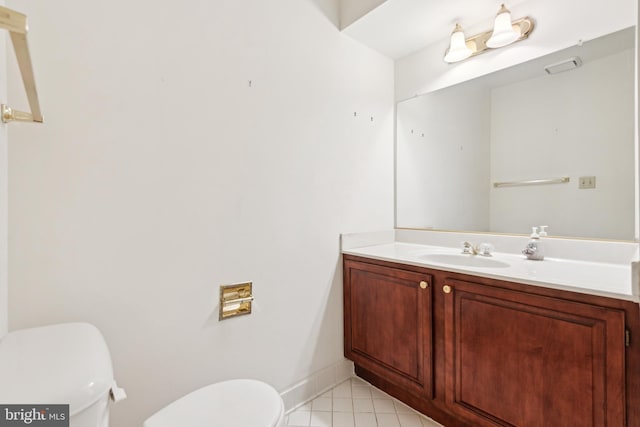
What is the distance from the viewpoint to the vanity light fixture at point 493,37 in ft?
5.11

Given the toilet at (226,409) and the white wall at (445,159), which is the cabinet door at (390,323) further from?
the toilet at (226,409)

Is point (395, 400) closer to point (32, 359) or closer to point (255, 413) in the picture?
point (255, 413)

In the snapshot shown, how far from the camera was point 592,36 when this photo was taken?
4.55 feet

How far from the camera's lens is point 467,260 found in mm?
1671

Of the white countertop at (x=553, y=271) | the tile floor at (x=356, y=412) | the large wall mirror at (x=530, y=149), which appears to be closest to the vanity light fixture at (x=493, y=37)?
the large wall mirror at (x=530, y=149)

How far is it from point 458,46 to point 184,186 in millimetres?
1727

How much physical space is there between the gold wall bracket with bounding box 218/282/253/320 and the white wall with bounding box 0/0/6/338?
683 mm

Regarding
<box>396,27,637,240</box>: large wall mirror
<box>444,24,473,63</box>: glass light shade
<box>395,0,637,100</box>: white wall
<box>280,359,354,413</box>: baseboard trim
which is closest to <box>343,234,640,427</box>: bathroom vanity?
<box>280,359,354,413</box>: baseboard trim

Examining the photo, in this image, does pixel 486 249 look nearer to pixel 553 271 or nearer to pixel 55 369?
pixel 553 271

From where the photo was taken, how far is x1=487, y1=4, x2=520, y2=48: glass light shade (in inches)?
61.3

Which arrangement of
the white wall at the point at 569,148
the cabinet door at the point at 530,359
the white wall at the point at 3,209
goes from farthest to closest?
the white wall at the point at 569,148
the cabinet door at the point at 530,359
the white wall at the point at 3,209

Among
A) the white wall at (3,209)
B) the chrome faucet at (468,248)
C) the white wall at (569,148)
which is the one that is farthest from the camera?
the chrome faucet at (468,248)
